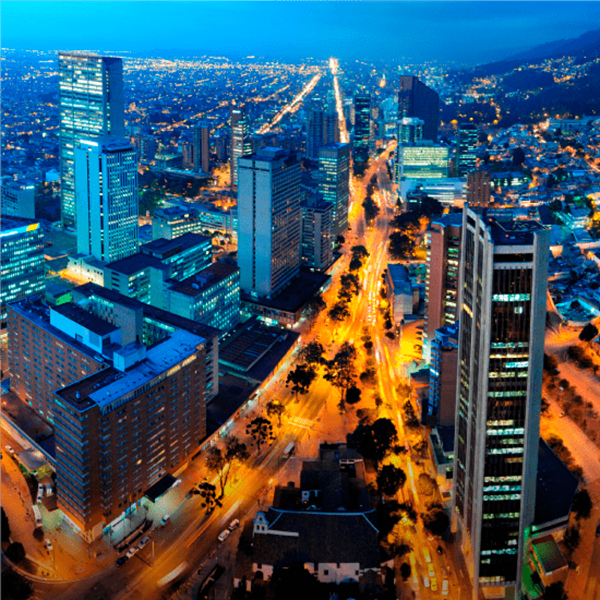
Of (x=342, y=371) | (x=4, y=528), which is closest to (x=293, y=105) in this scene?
(x=342, y=371)

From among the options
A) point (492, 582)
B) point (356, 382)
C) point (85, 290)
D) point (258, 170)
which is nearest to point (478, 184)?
point (258, 170)

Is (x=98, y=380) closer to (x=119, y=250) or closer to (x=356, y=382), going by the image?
(x=356, y=382)

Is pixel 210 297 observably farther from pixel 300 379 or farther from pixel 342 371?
pixel 342 371

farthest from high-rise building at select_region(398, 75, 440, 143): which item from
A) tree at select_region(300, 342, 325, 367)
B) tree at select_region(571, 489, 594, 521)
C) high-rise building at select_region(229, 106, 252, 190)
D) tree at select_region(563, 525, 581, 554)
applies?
tree at select_region(563, 525, 581, 554)

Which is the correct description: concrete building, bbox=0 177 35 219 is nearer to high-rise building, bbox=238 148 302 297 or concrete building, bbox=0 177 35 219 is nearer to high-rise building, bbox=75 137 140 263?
high-rise building, bbox=75 137 140 263

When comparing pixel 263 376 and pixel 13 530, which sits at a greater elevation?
pixel 263 376

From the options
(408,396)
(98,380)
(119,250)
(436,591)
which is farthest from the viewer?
(119,250)

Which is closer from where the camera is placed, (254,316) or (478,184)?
(254,316)
